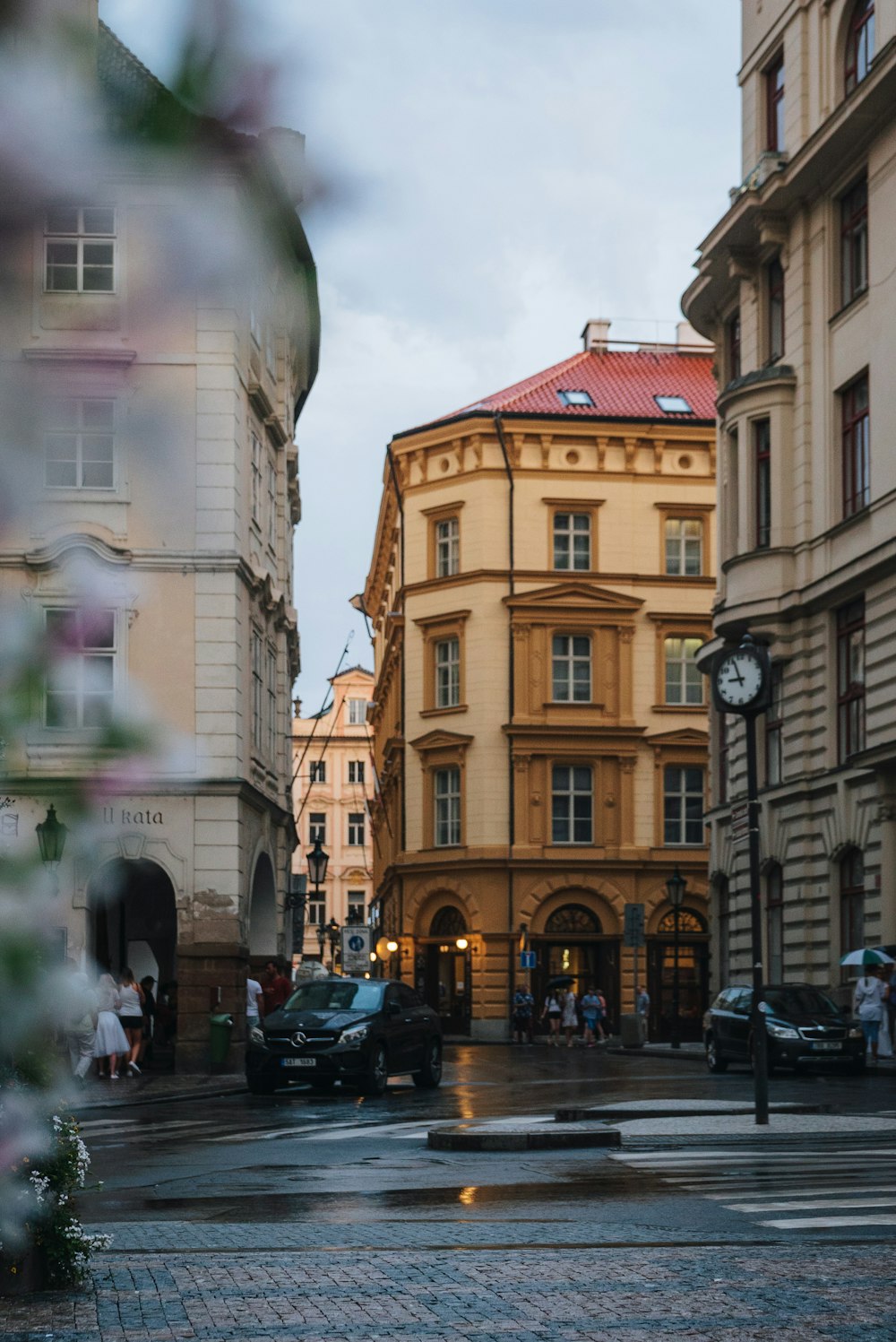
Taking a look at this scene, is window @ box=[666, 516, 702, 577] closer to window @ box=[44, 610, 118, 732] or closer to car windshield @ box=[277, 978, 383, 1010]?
car windshield @ box=[277, 978, 383, 1010]

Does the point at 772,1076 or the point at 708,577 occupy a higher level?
the point at 708,577

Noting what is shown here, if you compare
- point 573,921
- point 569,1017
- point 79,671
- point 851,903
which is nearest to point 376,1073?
point 851,903

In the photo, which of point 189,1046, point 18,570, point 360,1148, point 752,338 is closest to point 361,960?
point 189,1046

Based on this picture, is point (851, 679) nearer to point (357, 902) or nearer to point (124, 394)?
point (124, 394)

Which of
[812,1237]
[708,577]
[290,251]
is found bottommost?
[812,1237]

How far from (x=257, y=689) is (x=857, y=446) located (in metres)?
12.1

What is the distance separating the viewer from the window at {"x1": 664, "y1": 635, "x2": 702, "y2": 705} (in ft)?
209

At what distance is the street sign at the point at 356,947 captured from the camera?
3962 cm

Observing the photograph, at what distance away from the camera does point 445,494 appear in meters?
65.1

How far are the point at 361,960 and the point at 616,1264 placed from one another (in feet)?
104

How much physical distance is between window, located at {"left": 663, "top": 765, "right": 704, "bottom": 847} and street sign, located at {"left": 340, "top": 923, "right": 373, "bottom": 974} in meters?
23.9

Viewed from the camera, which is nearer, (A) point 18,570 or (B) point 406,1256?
(A) point 18,570

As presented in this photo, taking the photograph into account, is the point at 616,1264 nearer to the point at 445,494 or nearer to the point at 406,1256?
the point at 406,1256

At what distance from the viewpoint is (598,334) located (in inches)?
2827
